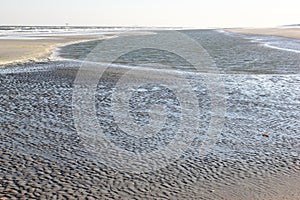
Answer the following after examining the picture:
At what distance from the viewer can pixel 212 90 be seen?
13539 millimetres

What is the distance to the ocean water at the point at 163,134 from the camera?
5.62 metres

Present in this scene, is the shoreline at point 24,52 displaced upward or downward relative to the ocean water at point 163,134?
upward

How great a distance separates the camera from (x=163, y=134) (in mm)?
8117

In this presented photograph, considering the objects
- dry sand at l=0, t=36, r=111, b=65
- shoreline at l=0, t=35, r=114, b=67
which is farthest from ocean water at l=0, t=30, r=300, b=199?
dry sand at l=0, t=36, r=111, b=65

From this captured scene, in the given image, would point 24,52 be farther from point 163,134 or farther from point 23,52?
point 163,134

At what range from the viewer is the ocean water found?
5617 mm

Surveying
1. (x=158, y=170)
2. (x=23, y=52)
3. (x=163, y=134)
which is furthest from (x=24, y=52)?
(x=158, y=170)

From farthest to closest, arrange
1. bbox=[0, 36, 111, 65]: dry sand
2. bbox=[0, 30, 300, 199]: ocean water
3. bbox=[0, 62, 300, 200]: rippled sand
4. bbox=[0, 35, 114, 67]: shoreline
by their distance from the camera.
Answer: bbox=[0, 36, 111, 65]: dry sand → bbox=[0, 35, 114, 67]: shoreline → bbox=[0, 30, 300, 199]: ocean water → bbox=[0, 62, 300, 200]: rippled sand

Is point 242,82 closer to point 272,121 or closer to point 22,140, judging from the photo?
point 272,121

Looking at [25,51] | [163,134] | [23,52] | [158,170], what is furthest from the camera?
[25,51]

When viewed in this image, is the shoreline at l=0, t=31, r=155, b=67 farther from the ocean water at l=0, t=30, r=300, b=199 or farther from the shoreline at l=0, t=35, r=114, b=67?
Answer: the ocean water at l=0, t=30, r=300, b=199

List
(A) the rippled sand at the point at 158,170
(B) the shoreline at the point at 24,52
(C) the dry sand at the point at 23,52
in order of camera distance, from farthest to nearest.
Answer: (C) the dry sand at the point at 23,52, (B) the shoreline at the point at 24,52, (A) the rippled sand at the point at 158,170

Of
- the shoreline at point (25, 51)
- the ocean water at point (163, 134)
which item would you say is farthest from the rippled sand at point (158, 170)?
the shoreline at point (25, 51)

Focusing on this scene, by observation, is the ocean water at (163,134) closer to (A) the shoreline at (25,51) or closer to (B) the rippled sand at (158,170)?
(B) the rippled sand at (158,170)
